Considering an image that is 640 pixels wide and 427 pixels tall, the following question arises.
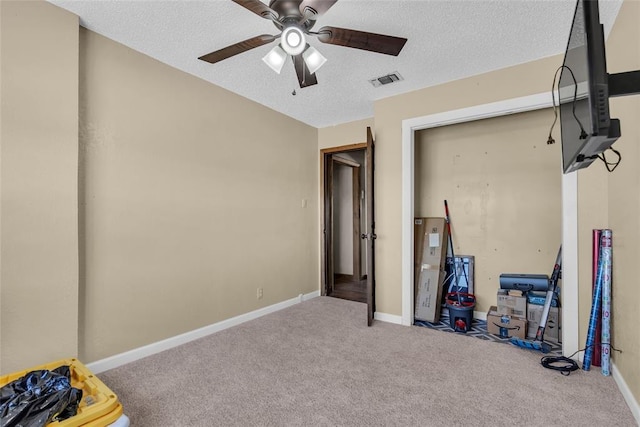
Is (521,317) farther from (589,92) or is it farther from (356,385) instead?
(589,92)

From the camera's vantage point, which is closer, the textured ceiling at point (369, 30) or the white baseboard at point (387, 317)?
the textured ceiling at point (369, 30)

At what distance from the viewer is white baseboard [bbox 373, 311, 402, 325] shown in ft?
11.5

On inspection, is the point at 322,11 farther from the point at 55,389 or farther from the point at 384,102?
the point at 55,389

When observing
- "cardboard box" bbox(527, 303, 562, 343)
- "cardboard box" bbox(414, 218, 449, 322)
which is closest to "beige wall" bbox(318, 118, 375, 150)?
"cardboard box" bbox(414, 218, 449, 322)

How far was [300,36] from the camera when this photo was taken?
179 cm

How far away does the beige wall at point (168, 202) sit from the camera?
94.6 inches

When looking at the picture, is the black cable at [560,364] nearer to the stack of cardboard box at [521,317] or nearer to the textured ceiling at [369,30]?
the stack of cardboard box at [521,317]

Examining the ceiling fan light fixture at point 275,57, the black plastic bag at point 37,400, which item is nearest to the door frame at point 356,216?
the ceiling fan light fixture at point 275,57

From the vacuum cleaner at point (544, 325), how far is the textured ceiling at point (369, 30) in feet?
6.12

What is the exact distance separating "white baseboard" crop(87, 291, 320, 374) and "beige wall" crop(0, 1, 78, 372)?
348mm

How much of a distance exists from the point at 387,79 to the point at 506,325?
2713mm

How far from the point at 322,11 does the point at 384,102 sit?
209cm

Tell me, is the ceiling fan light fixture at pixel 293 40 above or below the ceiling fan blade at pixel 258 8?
below

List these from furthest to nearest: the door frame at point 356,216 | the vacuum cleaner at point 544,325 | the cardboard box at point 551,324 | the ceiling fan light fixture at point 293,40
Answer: the door frame at point 356,216, the cardboard box at point 551,324, the vacuum cleaner at point 544,325, the ceiling fan light fixture at point 293,40
